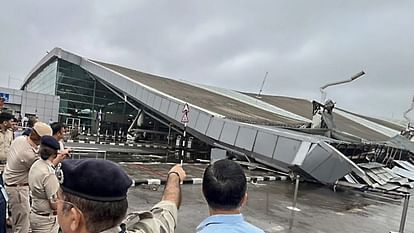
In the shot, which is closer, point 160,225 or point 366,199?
point 160,225

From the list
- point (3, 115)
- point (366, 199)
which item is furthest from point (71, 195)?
point (366, 199)

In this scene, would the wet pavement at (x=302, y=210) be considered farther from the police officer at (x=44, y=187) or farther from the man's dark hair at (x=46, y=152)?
the man's dark hair at (x=46, y=152)

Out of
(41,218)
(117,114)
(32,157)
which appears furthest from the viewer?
(117,114)

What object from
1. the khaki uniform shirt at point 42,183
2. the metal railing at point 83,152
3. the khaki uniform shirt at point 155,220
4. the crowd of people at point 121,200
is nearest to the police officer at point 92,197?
the crowd of people at point 121,200

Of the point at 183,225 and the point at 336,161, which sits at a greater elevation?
the point at 336,161

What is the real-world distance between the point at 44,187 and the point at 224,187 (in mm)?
2194

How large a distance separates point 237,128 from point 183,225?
28.0ft

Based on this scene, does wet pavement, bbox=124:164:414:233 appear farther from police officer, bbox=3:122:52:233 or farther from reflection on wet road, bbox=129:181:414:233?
police officer, bbox=3:122:52:233

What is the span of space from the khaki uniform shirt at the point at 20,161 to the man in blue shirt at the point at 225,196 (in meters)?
2.66

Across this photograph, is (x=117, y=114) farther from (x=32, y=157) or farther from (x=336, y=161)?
(x=32, y=157)

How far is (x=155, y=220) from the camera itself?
69.4 inches

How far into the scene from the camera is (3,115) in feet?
17.0

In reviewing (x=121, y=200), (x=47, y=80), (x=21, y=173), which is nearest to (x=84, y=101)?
(x=47, y=80)

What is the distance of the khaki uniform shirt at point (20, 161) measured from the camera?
12.3 feet
